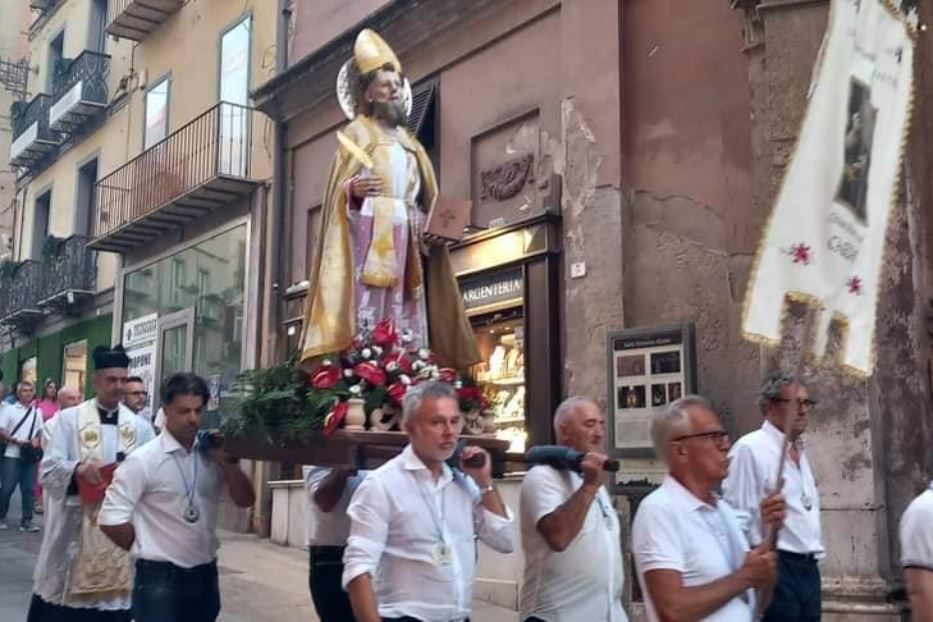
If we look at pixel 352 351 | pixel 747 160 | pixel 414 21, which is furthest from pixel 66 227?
pixel 352 351

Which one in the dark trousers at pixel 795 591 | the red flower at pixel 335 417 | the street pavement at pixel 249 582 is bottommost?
the street pavement at pixel 249 582

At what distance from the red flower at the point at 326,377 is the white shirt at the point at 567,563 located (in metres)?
1.13

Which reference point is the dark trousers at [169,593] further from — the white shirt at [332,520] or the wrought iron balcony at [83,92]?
the wrought iron balcony at [83,92]

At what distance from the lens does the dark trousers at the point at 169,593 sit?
4.27m

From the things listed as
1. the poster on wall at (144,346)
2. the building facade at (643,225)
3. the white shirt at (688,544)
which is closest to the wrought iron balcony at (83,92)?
the poster on wall at (144,346)

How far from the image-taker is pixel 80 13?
852 inches

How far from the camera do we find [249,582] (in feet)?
31.1

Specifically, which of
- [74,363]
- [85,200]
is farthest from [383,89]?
[74,363]

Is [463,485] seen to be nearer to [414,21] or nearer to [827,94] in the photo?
[827,94]

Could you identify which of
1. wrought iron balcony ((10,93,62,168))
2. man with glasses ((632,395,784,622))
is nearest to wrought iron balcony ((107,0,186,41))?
wrought iron balcony ((10,93,62,168))

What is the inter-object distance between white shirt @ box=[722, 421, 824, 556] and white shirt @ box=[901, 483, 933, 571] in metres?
1.47

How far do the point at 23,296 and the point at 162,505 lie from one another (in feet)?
64.4

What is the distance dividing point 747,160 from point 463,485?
15.5 feet

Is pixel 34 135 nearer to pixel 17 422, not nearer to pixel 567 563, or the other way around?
pixel 17 422
